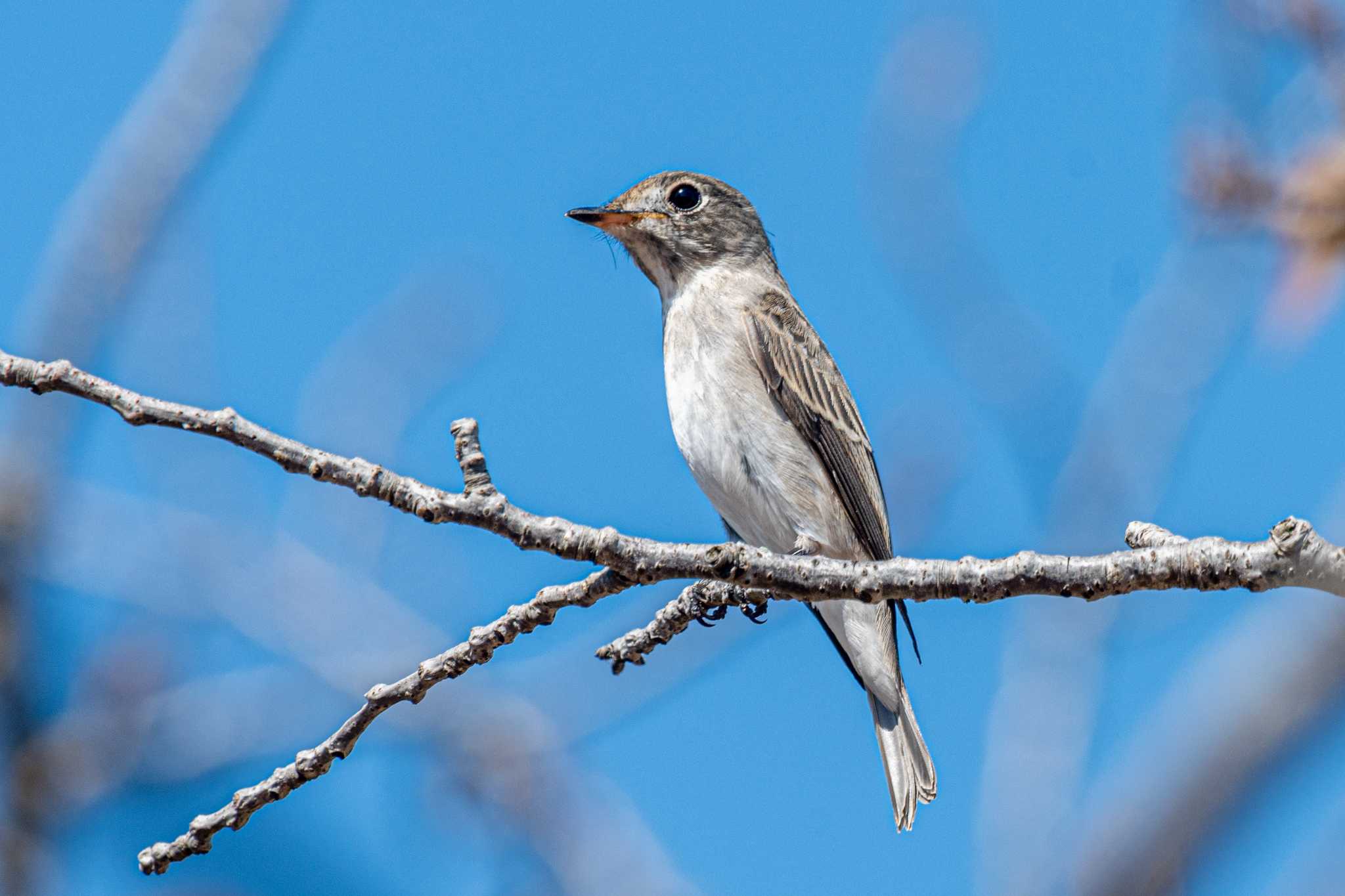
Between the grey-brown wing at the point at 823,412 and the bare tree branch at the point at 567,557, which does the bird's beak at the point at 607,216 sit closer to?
the grey-brown wing at the point at 823,412

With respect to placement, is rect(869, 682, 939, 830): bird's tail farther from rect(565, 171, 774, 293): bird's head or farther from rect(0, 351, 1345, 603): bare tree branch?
rect(0, 351, 1345, 603): bare tree branch

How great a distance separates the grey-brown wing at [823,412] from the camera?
669cm

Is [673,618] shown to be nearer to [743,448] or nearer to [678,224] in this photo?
[743,448]

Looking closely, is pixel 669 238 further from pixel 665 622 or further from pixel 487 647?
pixel 487 647

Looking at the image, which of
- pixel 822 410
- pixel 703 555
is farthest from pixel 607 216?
pixel 703 555

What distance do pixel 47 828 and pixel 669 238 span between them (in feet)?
14.1

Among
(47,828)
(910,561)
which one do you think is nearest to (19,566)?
(47,828)

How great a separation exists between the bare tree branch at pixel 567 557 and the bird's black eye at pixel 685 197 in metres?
4.07

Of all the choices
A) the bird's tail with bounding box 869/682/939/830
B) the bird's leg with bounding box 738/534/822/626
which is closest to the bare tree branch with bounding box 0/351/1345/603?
the bird's leg with bounding box 738/534/822/626

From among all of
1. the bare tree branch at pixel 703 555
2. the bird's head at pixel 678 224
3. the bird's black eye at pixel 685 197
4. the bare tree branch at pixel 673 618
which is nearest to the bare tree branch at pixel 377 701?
the bare tree branch at pixel 703 555

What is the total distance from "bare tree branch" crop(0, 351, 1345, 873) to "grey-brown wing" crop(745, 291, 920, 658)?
8.95 feet

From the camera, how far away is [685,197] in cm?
774

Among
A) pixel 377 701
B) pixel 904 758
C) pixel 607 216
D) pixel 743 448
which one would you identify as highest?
pixel 607 216

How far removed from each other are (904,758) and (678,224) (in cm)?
306
